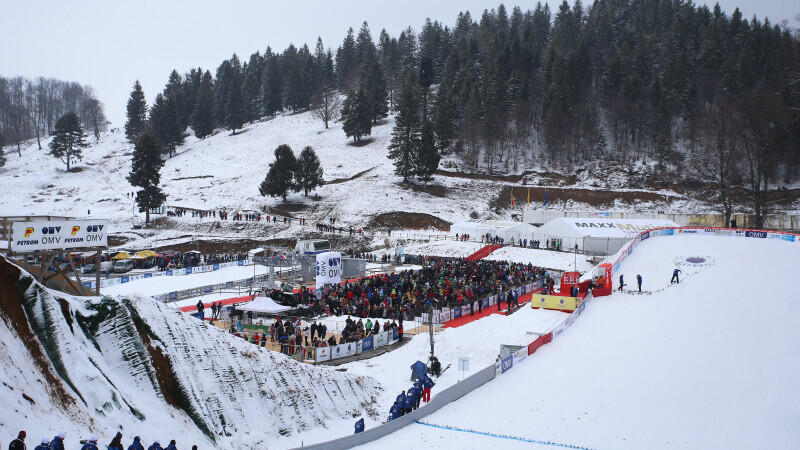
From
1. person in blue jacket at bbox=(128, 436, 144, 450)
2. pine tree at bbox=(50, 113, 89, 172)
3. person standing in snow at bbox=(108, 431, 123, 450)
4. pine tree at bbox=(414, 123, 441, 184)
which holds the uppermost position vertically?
pine tree at bbox=(50, 113, 89, 172)

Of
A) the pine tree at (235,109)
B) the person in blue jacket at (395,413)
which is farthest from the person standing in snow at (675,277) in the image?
the pine tree at (235,109)

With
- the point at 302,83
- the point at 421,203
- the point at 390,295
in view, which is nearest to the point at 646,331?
the point at 390,295

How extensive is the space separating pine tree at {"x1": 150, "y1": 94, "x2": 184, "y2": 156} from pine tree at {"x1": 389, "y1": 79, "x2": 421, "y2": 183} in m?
39.2

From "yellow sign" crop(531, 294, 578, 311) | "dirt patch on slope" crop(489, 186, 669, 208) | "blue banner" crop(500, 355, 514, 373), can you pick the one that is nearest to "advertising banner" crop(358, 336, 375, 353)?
"blue banner" crop(500, 355, 514, 373)

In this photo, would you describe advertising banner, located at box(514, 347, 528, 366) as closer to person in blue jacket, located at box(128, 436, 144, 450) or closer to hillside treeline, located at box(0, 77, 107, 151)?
person in blue jacket, located at box(128, 436, 144, 450)

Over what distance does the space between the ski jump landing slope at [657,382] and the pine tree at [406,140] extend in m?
40.8

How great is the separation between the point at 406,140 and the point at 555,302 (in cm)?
4425

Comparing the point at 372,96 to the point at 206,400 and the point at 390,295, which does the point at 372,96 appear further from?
the point at 206,400

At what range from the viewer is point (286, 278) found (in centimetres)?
3809

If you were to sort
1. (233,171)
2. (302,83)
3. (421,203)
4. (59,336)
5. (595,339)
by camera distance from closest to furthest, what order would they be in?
(59,336)
(595,339)
(421,203)
(233,171)
(302,83)

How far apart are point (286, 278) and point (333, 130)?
57304mm

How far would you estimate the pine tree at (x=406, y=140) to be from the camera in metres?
67.1

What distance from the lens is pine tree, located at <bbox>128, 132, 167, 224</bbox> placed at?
58344mm

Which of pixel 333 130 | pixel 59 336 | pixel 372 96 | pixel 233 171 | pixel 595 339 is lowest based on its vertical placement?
pixel 595 339
